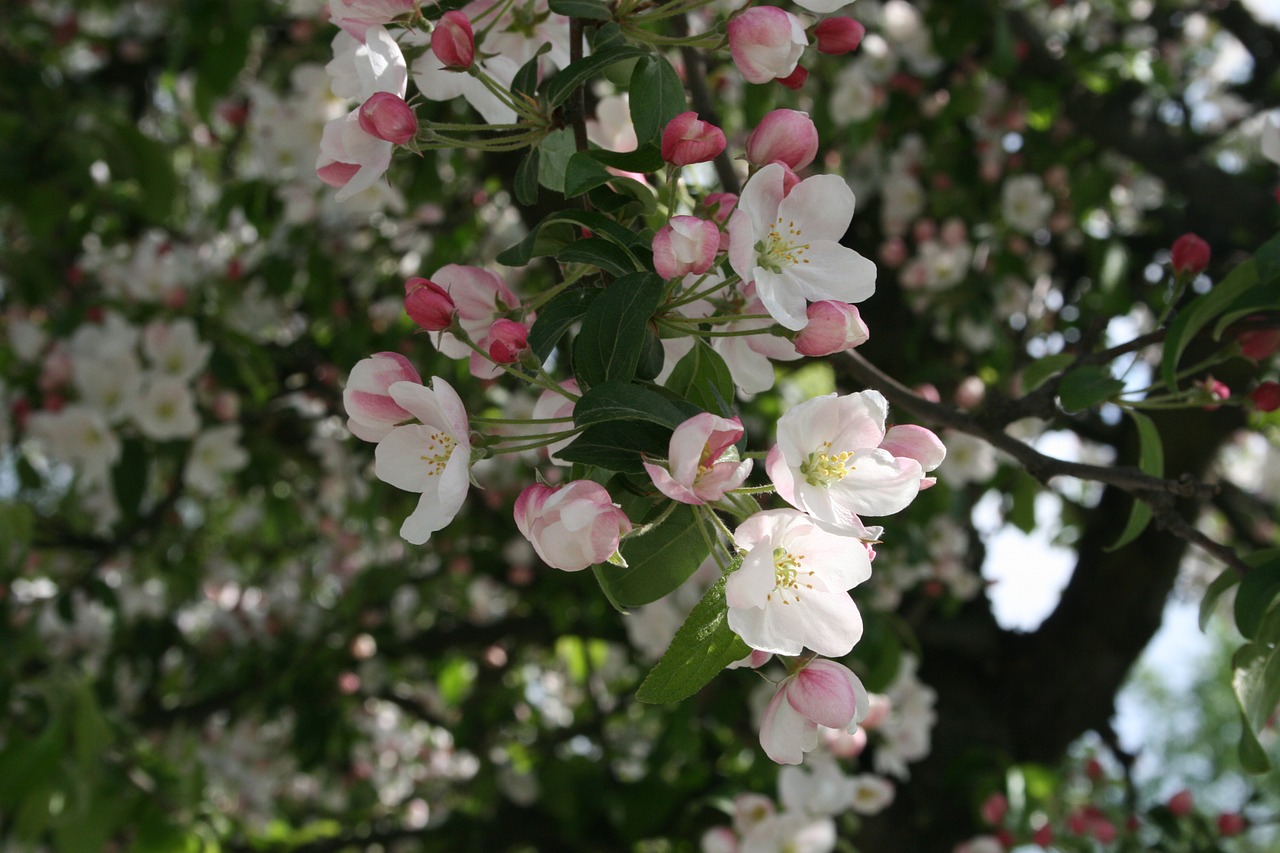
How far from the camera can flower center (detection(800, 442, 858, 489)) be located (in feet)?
2.36

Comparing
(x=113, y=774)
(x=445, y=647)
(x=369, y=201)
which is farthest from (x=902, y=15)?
(x=113, y=774)

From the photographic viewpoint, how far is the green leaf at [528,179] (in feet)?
2.75

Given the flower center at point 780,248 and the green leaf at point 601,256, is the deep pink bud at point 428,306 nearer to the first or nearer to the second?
the green leaf at point 601,256

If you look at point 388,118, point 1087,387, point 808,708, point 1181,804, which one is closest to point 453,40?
point 388,118

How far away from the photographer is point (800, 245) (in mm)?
816

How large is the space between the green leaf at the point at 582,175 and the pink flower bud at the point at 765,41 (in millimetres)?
150

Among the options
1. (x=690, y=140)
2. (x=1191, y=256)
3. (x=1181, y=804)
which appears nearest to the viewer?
(x=690, y=140)

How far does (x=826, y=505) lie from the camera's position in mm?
705

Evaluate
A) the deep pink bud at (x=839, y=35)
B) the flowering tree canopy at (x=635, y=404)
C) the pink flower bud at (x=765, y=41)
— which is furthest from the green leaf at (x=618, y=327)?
the deep pink bud at (x=839, y=35)

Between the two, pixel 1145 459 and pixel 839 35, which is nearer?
pixel 839 35

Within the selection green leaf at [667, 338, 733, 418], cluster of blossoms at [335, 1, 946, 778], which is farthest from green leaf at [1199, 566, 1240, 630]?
green leaf at [667, 338, 733, 418]

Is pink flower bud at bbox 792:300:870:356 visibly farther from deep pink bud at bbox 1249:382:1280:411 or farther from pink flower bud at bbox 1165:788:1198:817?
pink flower bud at bbox 1165:788:1198:817

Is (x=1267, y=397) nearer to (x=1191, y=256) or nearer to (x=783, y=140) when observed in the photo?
(x=1191, y=256)

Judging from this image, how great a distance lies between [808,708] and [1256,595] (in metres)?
0.48
